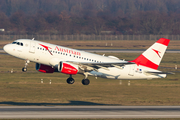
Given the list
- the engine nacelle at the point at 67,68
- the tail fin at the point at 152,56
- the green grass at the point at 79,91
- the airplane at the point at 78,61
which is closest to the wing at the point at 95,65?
the airplane at the point at 78,61

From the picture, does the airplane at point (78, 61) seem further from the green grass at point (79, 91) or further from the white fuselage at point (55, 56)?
the green grass at point (79, 91)

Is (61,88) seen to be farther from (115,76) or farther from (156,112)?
(156,112)

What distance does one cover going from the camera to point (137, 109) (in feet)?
188

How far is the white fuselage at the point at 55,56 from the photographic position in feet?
193

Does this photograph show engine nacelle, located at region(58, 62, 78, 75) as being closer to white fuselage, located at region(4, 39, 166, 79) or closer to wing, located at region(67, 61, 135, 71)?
wing, located at region(67, 61, 135, 71)

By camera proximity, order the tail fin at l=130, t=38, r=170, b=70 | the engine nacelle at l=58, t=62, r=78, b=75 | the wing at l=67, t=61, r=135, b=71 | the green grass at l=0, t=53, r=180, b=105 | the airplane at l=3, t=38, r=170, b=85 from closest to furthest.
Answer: the engine nacelle at l=58, t=62, r=78, b=75 → the airplane at l=3, t=38, r=170, b=85 → the wing at l=67, t=61, r=135, b=71 → the tail fin at l=130, t=38, r=170, b=70 → the green grass at l=0, t=53, r=180, b=105

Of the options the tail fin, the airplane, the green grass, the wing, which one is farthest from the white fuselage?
the green grass

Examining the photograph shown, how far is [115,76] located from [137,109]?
359 inches

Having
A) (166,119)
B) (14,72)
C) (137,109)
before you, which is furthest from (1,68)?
(166,119)

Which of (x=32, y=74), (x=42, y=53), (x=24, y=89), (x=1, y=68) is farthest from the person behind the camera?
(x=1, y=68)

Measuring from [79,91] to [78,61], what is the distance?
922 inches

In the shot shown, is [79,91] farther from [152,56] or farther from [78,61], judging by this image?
[152,56]

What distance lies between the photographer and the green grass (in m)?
71.8

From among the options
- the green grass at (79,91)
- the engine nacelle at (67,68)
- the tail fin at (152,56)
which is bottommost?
the green grass at (79,91)
